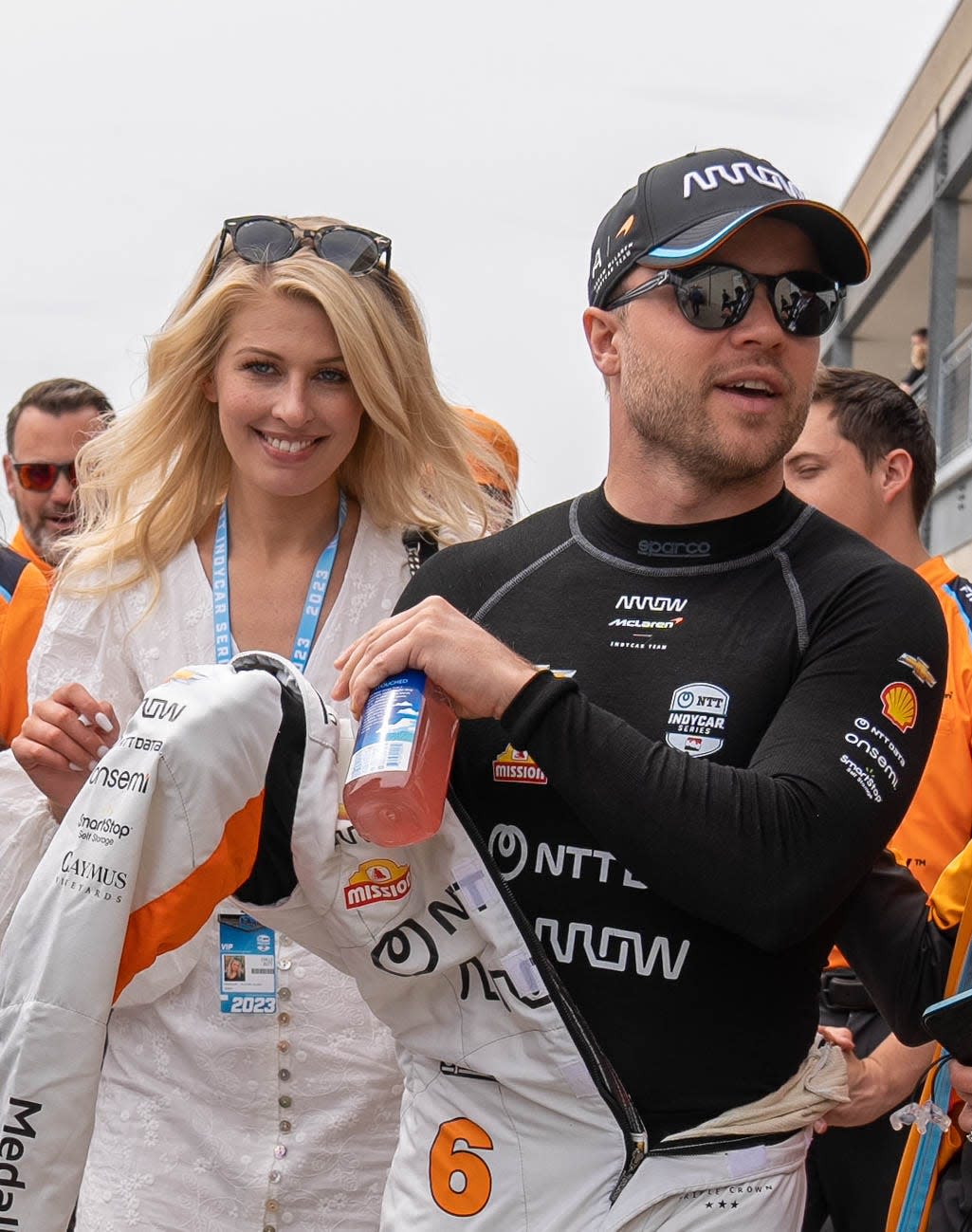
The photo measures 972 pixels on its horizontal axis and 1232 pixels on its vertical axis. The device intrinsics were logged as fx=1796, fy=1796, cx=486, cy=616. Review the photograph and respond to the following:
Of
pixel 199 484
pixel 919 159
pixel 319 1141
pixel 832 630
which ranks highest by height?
pixel 919 159

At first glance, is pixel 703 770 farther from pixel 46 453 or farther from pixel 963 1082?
pixel 46 453

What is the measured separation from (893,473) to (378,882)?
8.61ft

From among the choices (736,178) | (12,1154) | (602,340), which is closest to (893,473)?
(602,340)

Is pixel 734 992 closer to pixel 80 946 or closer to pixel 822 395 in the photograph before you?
pixel 80 946

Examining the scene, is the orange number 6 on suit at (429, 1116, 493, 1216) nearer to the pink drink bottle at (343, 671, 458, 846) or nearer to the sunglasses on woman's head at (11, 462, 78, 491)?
the pink drink bottle at (343, 671, 458, 846)

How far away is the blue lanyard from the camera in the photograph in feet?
10.9

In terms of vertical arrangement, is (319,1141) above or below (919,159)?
below

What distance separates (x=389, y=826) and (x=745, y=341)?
84 centimetres

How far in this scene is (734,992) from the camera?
238cm

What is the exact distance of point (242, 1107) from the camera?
323cm

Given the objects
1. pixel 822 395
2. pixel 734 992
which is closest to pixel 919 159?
pixel 822 395

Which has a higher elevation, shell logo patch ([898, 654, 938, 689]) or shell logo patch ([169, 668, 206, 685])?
shell logo patch ([898, 654, 938, 689])

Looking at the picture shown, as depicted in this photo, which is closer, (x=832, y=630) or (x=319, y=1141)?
(x=832, y=630)

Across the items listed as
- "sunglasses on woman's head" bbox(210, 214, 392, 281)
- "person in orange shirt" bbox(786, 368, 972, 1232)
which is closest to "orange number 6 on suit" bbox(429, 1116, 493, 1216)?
"person in orange shirt" bbox(786, 368, 972, 1232)
